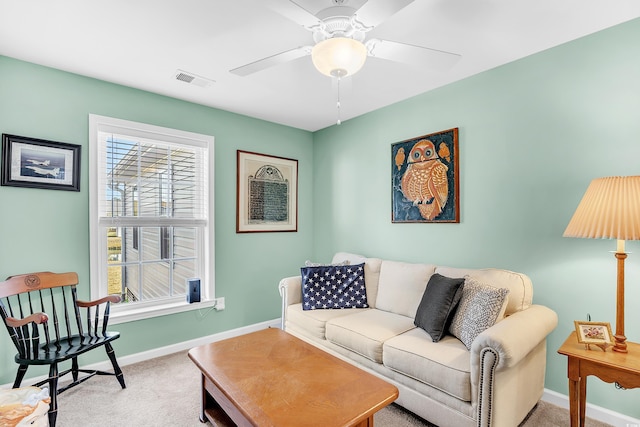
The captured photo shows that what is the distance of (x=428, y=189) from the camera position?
295 cm

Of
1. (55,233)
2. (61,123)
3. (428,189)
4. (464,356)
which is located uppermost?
(61,123)

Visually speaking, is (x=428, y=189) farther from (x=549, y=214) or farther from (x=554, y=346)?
(x=554, y=346)

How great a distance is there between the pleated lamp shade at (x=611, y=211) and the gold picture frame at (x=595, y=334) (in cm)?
53

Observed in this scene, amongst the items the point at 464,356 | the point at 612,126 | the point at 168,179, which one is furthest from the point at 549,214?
the point at 168,179

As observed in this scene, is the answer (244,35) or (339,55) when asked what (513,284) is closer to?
(339,55)

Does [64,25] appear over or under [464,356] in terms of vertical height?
over

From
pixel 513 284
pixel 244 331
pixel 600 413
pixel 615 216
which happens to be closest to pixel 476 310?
pixel 513 284

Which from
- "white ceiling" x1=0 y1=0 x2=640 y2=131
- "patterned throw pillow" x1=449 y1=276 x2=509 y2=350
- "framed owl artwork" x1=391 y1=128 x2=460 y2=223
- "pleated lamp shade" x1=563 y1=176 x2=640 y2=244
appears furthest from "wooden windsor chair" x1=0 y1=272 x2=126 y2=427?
"pleated lamp shade" x1=563 y1=176 x2=640 y2=244

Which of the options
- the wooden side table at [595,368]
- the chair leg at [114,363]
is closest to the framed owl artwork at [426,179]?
the wooden side table at [595,368]

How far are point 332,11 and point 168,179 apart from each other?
2.34 metres

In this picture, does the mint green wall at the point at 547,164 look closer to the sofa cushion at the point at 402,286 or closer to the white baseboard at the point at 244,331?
the white baseboard at the point at 244,331

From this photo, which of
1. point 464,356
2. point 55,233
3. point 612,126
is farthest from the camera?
point 55,233

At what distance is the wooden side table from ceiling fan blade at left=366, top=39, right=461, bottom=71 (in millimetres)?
1694

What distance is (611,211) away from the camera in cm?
161
